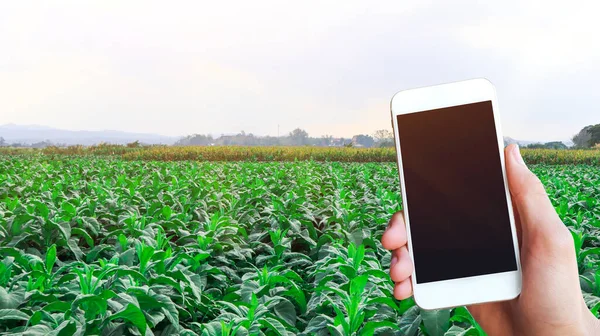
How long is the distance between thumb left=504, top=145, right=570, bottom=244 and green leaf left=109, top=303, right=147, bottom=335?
169 centimetres

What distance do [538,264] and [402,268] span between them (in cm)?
45

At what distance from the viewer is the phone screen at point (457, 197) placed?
67.0 inches

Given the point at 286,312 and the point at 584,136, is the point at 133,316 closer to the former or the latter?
the point at 286,312

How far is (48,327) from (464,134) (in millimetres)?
2030

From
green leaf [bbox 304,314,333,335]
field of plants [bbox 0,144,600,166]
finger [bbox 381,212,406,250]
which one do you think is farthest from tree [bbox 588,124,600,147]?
finger [bbox 381,212,406,250]

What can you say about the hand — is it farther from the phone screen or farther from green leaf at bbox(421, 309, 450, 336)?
green leaf at bbox(421, 309, 450, 336)

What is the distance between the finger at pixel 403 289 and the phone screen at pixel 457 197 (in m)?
0.04

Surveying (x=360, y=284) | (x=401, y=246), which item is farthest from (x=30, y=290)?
(x=401, y=246)

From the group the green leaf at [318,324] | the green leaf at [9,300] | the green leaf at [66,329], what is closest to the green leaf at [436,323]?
the green leaf at [318,324]

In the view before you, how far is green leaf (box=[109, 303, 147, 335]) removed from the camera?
7.57 ft

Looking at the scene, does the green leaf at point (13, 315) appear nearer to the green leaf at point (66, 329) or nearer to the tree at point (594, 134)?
the green leaf at point (66, 329)

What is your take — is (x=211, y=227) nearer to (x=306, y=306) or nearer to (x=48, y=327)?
(x=306, y=306)

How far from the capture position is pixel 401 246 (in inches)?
69.0

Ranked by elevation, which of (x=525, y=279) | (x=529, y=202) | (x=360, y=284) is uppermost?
(x=529, y=202)
